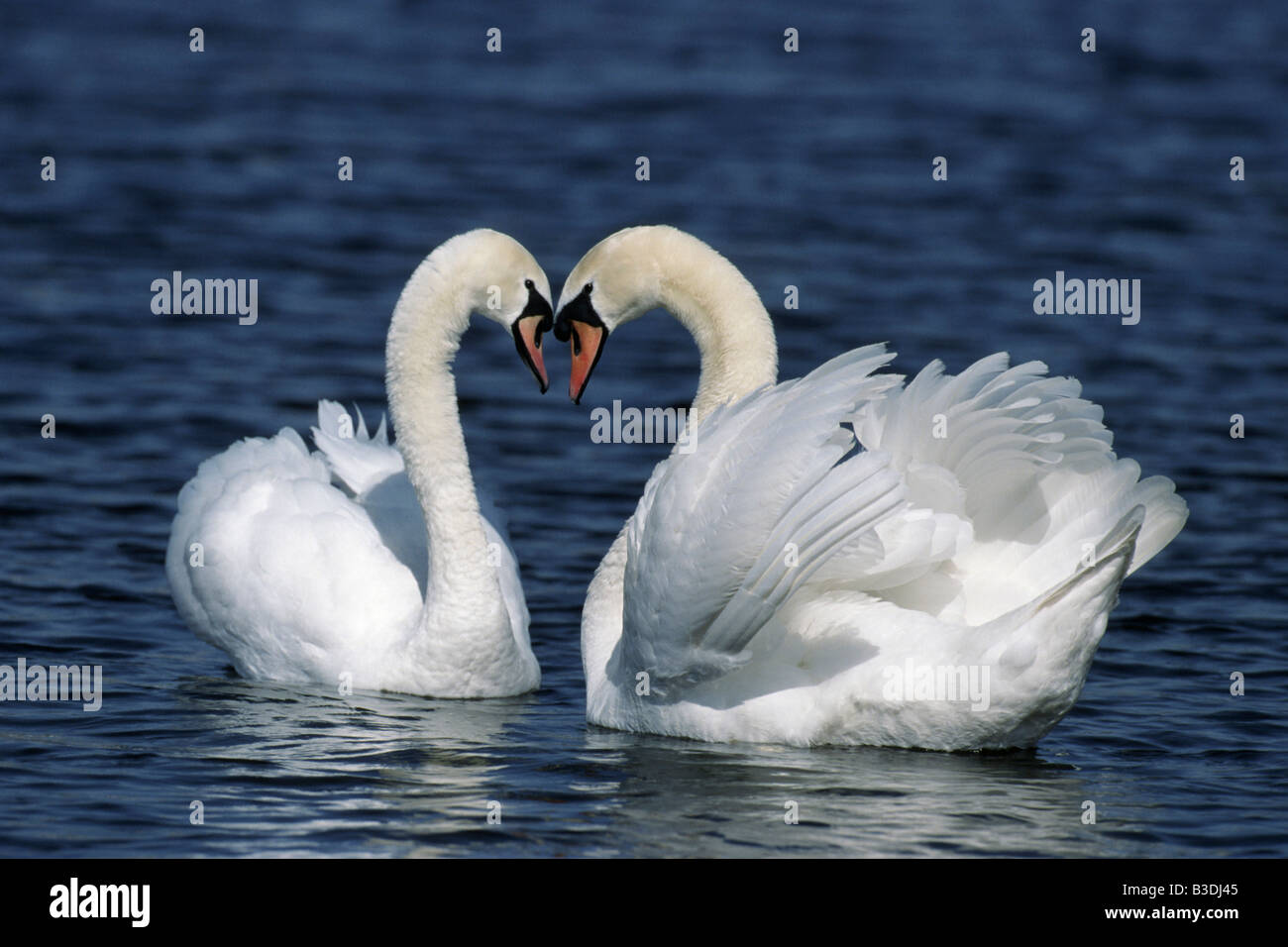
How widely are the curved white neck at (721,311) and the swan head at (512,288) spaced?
1.79 ft

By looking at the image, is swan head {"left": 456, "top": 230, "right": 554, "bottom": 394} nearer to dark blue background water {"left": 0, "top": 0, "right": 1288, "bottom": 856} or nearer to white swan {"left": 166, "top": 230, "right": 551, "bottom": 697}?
white swan {"left": 166, "top": 230, "right": 551, "bottom": 697}

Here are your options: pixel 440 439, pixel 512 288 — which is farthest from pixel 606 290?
pixel 440 439

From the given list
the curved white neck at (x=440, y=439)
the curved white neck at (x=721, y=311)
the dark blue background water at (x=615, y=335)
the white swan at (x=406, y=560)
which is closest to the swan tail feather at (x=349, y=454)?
the white swan at (x=406, y=560)

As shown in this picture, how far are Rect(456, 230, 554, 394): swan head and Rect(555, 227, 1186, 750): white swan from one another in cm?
103

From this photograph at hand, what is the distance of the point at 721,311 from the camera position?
962cm

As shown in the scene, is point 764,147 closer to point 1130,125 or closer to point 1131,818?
point 1130,125

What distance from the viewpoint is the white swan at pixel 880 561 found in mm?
7883

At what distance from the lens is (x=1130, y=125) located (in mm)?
24703

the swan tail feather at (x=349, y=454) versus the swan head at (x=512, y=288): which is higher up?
the swan head at (x=512, y=288)

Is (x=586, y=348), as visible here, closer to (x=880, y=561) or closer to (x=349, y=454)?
(x=349, y=454)

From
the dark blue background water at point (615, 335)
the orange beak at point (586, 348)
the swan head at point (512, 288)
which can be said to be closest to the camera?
the dark blue background water at point (615, 335)

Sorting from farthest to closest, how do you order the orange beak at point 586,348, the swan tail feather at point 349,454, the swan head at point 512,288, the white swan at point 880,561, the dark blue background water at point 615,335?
the swan tail feather at point 349,454 → the orange beak at point 586,348 → the swan head at point 512,288 → the dark blue background water at point 615,335 → the white swan at point 880,561

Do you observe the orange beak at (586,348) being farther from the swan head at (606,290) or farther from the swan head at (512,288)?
the swan head at (512,288)

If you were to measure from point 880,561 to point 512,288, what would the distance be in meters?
2.23
